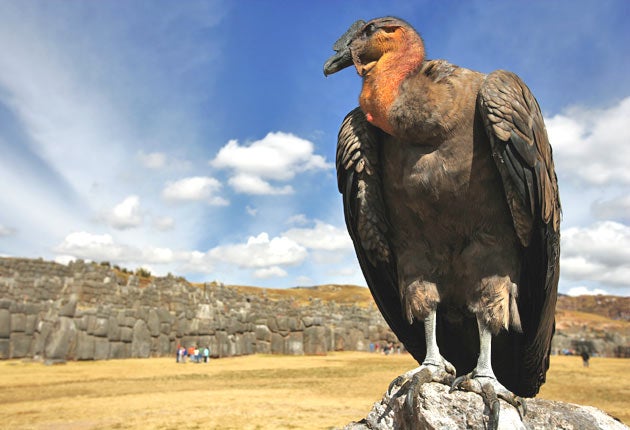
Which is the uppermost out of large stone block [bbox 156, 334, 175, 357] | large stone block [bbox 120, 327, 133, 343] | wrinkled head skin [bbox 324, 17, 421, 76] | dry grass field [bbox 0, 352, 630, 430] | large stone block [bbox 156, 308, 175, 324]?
large stone block [bbox 156, 308, 175, 324]

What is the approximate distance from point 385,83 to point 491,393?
180 centimetres

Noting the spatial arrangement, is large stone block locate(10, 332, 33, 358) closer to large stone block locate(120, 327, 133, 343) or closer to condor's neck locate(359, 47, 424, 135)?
large stone block locate(120, 327, 133, 343)

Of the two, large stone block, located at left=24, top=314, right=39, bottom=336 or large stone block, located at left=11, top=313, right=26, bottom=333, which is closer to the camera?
large stone block, located at left=11, top=313, right=26, bottom=333

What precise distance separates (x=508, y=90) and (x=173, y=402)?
11.8m

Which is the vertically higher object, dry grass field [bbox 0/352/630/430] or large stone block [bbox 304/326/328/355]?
large stone block [bbox 304/326/328/355]

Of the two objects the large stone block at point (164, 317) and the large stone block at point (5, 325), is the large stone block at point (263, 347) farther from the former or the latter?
the large stone block at point (5, 325)

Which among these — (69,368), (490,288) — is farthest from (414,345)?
(69,368)

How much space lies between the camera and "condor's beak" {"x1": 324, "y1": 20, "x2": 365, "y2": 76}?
10.8 ft

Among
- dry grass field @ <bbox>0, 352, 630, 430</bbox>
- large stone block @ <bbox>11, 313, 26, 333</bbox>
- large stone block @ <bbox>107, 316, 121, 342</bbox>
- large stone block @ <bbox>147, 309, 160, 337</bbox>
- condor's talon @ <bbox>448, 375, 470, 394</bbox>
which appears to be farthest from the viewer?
large stone block @ <bbox>147, 309, 160, 337</bbox>

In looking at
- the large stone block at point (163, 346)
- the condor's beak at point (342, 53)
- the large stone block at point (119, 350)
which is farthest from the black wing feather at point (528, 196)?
the large stone block at point (163, 346)

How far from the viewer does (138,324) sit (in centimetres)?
2464

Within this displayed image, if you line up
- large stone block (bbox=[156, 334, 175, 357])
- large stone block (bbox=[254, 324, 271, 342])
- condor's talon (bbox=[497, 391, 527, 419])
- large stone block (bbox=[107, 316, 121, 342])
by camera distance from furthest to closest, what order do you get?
large stone block (bbox=[254, 324, 271, 342]) < large stone block (bbox=[156, 334, 175, 357]) < large stone block (bbox=[107, 316, 121, 342]) < condor's talon (bbox=[497, 391, 527, 419])

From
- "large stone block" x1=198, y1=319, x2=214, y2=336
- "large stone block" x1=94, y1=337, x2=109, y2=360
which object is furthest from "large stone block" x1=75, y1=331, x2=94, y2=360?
"large stone block" x1=198, y1=319, x2=214, y2=336

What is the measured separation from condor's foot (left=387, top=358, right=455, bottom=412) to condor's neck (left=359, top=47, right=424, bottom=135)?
1388 mm
